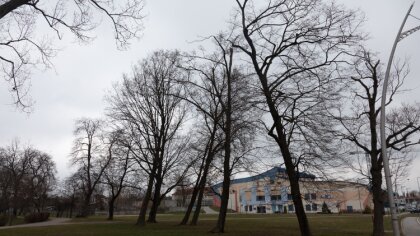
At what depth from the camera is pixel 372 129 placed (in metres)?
26.0

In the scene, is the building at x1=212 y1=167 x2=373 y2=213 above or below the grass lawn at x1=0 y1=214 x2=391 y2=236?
above

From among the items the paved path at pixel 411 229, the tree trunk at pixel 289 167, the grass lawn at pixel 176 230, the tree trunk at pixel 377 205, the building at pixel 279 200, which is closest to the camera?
the tree trunk at pixel 289 167

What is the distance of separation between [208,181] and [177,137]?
18.9ft

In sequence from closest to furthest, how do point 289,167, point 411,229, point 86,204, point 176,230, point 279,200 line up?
point 289,167, point 176,230, point 411,229, point 86,204, point 279,200

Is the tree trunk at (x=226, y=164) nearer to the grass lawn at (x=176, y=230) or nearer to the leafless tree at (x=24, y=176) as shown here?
the grass lawn at (x=176, y=230)

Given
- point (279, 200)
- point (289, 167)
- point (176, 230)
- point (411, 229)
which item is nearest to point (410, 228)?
point (411, 229)

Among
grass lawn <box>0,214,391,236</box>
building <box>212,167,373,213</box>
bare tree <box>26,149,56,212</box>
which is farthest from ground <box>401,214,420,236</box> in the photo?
bare tree <box>26,149,56,212</box>

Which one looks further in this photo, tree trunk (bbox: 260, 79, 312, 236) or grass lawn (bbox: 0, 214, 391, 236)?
grass lawn (bbox: 0, 214, 391, 236)

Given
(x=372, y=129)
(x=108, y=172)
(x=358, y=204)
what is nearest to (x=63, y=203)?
(x=108, y=172)

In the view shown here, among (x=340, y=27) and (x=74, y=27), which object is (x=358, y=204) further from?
(x=74, y=27)

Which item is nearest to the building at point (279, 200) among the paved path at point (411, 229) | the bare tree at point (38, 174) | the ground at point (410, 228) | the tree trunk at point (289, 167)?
the ground at point (410, 228)

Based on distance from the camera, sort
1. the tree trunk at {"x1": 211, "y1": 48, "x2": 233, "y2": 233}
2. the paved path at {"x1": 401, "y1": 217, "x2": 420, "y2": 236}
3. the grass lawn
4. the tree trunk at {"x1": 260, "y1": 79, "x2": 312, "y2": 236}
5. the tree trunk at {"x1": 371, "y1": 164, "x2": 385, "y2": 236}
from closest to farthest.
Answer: the tree trunk at {"x1": 260, "y1": 79, "x2": 312, "y2": 236}, the tree trunk at {"x1": 371, "y1": 164, "x2": 385, "y2": 236}, the grass lawn, the tree trunk at {"x1": 211, "y1": 48, "x2": 233, "y2": 233}, the paved path at {"x1": 401, "y1": 217, "x2": 420, "y2": 236}

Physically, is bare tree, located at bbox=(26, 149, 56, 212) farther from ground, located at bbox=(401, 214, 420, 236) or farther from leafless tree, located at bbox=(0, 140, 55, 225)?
ground, located at bbox=(401, 214, 420, 236)

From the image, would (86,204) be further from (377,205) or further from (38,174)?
(377,205)
